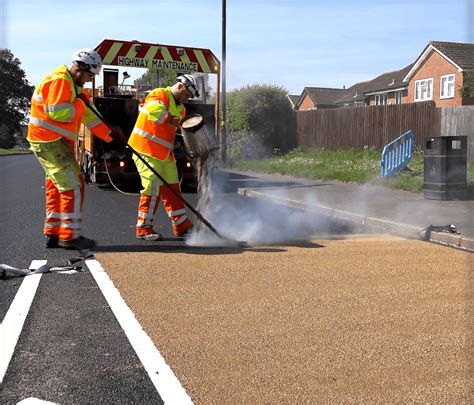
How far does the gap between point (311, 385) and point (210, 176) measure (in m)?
4.53

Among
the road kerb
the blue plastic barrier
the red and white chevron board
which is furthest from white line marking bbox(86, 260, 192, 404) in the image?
the blue plastic barrier

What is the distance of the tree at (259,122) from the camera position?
2244 cm

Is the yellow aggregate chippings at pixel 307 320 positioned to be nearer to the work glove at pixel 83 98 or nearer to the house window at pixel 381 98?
the work glove at pixel 83 98

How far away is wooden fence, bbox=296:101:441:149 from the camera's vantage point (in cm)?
2070

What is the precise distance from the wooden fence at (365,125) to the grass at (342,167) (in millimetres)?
839

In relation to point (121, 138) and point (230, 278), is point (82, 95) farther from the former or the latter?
point (230, 278)

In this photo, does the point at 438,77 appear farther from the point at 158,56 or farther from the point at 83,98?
the point at 83,98

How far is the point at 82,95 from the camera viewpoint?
6.54 metres

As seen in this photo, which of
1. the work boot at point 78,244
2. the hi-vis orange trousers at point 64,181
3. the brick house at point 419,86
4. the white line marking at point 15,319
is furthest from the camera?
the brick house at point 419,86

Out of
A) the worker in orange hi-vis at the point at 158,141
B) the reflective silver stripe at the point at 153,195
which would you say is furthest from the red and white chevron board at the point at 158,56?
the reflective silver stripe at the point at 153,195

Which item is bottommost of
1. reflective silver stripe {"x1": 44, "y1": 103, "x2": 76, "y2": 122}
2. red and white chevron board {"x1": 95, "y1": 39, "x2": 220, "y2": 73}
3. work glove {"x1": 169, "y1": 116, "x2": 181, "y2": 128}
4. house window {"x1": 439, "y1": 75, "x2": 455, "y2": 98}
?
work glove {"x1": 169, "y1": 116, "x2": 181, "y2": 128}

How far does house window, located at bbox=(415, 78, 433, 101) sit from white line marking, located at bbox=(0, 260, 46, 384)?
33.2 meters

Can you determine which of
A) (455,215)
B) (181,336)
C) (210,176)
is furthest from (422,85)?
(181,336)

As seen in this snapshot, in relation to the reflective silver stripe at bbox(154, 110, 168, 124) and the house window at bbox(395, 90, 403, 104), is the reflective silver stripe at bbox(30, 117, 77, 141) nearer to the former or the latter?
the reflective silver stripe at bbox(154, 110, 168, 124)
